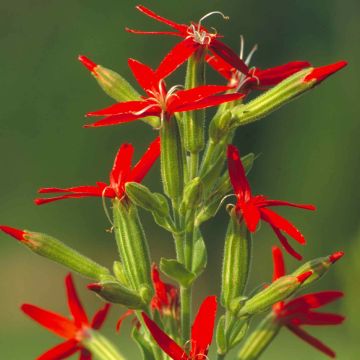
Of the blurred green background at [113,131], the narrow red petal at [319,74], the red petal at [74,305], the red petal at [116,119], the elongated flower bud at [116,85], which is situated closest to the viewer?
the red petal at [116,119]

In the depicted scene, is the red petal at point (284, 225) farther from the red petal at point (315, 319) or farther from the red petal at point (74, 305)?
the red petal at point (74, 305)

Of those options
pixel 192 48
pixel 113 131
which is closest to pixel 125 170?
pixel 192 48

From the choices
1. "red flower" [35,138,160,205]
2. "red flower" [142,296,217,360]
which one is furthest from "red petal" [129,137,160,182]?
"red flower" [142,296,217,360]

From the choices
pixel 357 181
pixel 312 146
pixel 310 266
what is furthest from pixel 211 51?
pixel 312 146

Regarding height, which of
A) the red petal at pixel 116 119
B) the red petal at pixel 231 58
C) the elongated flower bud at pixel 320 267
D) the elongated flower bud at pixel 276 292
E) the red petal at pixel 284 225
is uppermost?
the red petal at pixel 231 58

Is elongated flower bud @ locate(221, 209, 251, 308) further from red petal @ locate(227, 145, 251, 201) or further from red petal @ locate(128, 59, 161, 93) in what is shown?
red petal @ locate(128, 59, 161, 93)

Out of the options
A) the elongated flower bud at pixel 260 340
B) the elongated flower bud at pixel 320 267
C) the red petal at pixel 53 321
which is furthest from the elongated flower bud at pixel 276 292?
the red petal at pixel 53 321
